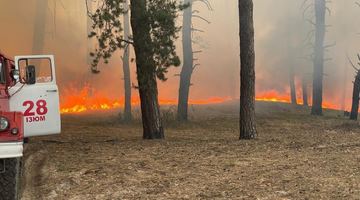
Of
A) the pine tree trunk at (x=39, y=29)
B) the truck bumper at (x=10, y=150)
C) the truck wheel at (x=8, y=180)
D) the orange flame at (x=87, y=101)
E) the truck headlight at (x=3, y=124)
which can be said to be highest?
the pine tree trunk at (x=39, y=29)

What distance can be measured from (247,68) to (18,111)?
7067 mm

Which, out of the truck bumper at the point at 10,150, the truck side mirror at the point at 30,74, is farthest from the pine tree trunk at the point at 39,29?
the truck bumper at the point at 10,150

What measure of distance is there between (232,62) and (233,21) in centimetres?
340

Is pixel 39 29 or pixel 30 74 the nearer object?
pixel 30 74

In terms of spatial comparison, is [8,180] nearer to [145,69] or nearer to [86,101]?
[145,69]

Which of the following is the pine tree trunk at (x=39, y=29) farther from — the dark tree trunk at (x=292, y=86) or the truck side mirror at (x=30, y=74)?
the truck side mirror at (x=30, y=74)

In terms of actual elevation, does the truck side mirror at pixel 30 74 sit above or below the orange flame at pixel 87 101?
above

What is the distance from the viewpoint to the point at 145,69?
13172 millimetres

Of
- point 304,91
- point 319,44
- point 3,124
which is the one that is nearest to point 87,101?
point 319,44

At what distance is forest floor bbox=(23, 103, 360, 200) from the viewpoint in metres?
7.54

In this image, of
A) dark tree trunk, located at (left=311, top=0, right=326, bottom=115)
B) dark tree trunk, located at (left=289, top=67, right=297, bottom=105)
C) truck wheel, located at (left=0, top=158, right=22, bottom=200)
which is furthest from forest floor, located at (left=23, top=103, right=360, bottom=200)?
dark tree trunk, located at (left=289, top=67, right=297, bottom=105)

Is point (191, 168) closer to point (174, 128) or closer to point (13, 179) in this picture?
point (13, 179)

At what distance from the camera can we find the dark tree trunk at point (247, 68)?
13.3 m

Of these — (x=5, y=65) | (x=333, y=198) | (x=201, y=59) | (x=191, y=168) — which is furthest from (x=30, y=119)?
(x=201, y=59)
